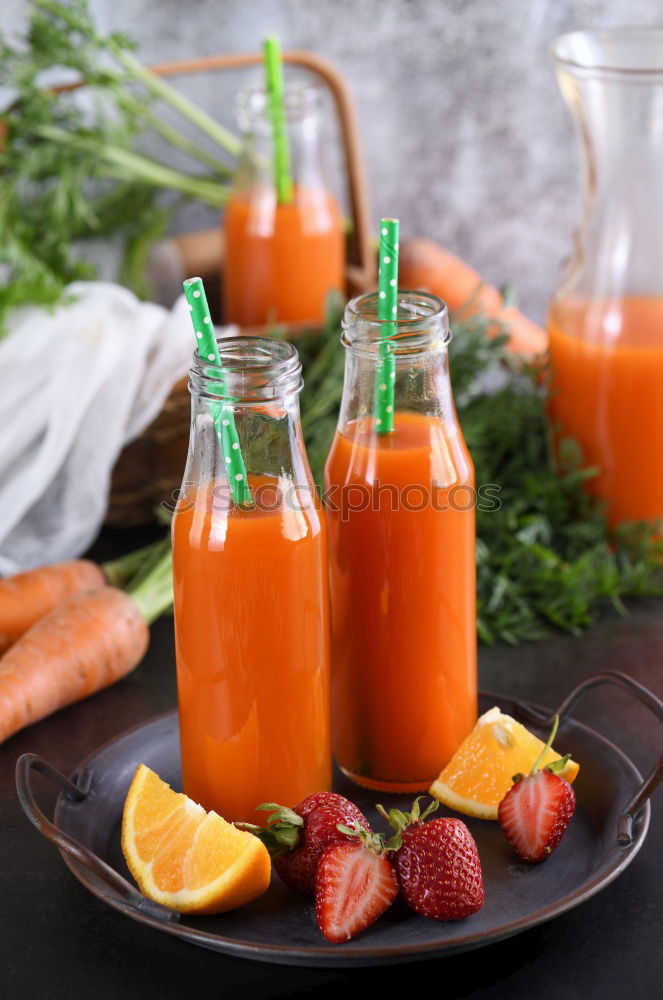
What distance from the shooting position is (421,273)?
189cm

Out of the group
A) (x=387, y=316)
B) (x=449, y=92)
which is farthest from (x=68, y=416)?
(x=449, y=92)

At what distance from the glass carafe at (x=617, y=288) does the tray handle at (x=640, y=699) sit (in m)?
0.50

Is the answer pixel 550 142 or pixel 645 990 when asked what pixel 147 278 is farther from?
pixel 645 990

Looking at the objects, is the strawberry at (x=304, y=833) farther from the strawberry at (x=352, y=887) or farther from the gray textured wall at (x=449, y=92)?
the gray textured wall at (x=449, y=92)

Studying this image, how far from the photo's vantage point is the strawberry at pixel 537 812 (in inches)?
35.4

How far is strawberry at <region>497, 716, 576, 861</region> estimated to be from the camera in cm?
90

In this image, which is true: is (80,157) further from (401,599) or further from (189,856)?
(189,856)

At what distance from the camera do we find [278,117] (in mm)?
1702

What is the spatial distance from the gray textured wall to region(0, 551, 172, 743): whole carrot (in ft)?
3.41

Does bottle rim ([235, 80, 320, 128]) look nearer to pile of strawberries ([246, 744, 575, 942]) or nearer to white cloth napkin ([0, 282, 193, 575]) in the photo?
white cloth napkin ([0, 282, 193, 575])

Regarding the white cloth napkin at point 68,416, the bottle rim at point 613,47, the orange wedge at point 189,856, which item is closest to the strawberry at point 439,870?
the orange wedge at point 189,856

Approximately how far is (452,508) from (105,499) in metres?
0.68

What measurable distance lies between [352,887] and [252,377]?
37 centimetres

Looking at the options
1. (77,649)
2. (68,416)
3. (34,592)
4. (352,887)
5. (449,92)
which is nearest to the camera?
(352,887)
